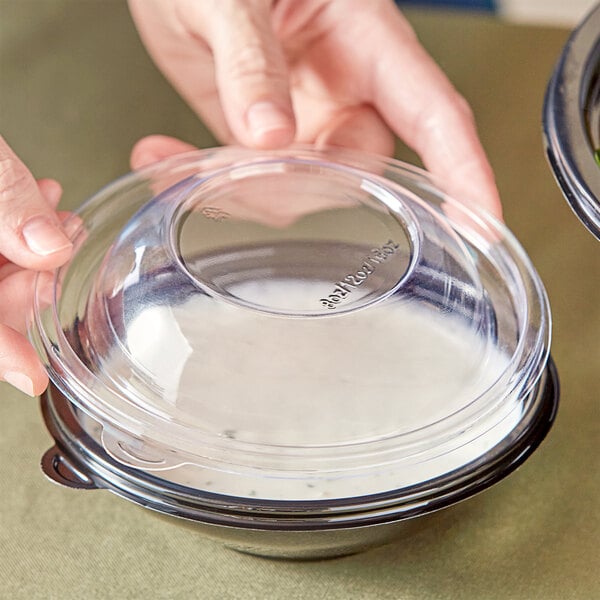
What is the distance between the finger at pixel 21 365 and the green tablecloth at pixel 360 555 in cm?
14

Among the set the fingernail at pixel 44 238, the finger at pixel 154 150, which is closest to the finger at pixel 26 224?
the fingernail at pixel 44 238

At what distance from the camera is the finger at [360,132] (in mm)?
1013

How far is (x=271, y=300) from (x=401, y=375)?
0.11m

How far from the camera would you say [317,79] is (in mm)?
1097

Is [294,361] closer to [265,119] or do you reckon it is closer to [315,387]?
[315,387]

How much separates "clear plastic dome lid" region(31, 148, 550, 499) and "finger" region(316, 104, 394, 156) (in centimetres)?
26

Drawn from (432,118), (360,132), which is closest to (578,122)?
(432,118)

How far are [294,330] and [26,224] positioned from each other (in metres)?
0.27

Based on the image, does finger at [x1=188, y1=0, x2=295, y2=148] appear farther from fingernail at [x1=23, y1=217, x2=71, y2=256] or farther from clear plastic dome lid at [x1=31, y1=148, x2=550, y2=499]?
fingernail at [x1=23, y1=217, x2=71, y2=256]

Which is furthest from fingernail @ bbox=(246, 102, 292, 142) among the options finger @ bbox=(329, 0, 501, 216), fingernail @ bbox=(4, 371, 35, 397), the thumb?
fingernail @ bbox=(4, 371, 35, 397)

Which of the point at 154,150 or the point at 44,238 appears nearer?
the point at 44,238

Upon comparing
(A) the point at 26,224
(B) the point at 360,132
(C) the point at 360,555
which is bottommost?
(C) the point at 360,555

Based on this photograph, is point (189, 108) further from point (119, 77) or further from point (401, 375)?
point (401, 375)

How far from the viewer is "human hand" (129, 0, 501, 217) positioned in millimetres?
821
